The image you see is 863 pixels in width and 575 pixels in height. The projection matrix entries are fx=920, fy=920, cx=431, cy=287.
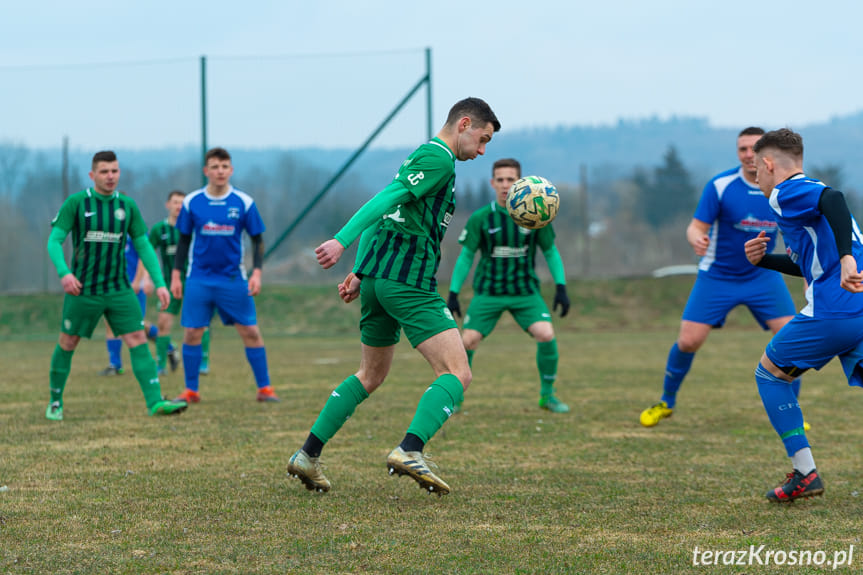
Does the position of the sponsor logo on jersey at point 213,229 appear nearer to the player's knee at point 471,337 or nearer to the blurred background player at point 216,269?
the blurred background player at point 216,269

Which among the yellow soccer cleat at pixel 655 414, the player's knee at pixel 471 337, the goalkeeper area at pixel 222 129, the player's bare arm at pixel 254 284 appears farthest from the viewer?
the goalkeeper area at pixel 222 129

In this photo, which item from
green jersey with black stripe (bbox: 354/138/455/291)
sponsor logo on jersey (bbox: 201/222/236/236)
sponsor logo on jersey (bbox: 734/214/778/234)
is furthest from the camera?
sponsor logo on jersey (bbox: 201/222/236/236)

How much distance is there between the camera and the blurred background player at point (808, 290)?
14.6 feet

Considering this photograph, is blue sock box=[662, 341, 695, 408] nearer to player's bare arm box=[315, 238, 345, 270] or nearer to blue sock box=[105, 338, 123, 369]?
player's bare arm box=[315, 238, 345, 270]

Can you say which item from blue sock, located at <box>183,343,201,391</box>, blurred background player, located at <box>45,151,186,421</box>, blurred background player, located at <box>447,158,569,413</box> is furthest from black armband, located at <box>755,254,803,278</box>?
blue sock, located at <box>183,343,201,391</box>

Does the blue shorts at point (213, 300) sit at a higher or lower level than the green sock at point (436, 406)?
lower

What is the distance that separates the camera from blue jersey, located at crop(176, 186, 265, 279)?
905cm

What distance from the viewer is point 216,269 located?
9.05 m

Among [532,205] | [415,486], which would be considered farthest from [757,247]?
[415,486]

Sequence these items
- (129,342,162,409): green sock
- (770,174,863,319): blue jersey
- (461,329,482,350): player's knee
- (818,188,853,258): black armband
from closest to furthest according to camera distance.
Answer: (818,188,853,258): black armband
(770,174,863,319): blue jersey
(129,342,162,409): green sock
(461,329,482,350): player's knee

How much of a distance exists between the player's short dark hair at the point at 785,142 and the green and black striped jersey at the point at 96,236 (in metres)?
5.37

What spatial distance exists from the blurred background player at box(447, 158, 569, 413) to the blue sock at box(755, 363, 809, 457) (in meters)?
3.68

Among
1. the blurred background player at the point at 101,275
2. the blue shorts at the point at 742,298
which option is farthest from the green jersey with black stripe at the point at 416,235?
the blurred background player at the point at 101,275

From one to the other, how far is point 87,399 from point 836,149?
7626 cm
